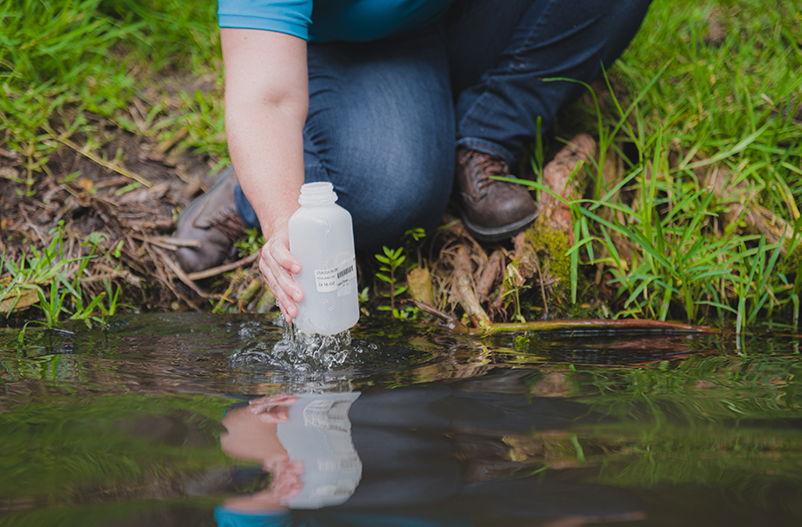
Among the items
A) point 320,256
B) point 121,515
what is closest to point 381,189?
point 320,256

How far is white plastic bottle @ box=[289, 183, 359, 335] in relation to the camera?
Answer: 1.26m

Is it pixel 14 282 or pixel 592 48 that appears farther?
pixel 592 48

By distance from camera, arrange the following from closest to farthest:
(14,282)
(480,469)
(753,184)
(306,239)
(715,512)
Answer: (715,512) → (480,469) → (306,239) → (14,282) → (753,184)

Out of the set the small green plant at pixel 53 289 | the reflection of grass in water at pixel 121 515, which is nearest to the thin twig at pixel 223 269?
the small green plant at pixel 53 289

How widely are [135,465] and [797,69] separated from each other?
310cm

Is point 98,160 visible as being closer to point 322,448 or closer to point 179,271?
point 179,271

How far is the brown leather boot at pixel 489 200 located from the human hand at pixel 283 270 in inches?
35.2

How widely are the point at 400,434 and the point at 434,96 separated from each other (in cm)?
144

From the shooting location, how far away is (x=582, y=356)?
4.82ft

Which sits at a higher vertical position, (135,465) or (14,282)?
(14,282)

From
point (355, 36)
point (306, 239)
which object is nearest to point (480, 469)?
point (306, 239)

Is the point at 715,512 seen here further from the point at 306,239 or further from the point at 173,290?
the point at 173,290

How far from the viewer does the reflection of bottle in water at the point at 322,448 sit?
2.80 feet

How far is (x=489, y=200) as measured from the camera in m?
1.97
